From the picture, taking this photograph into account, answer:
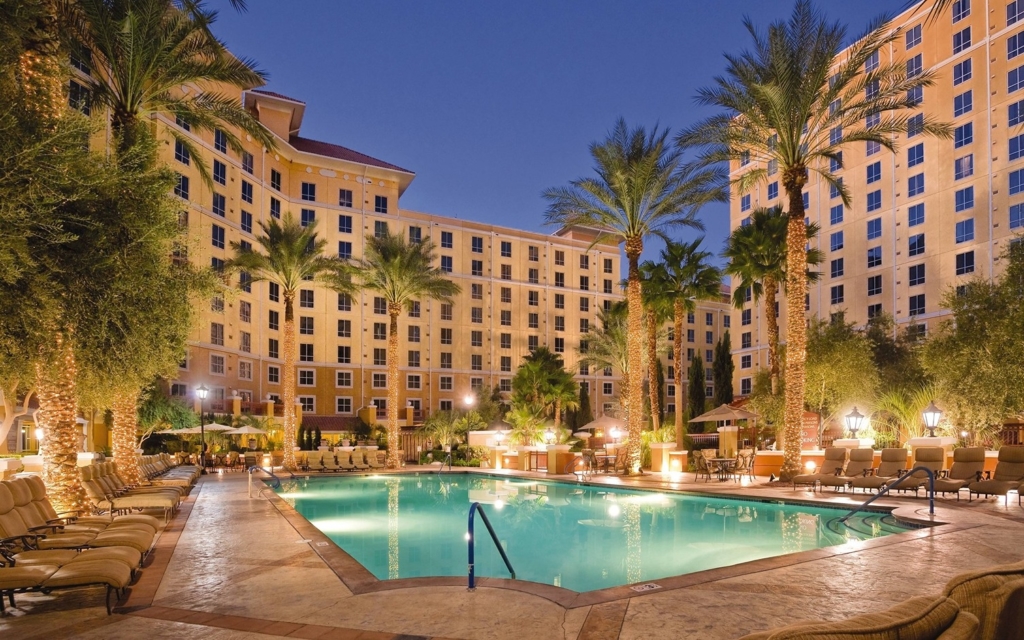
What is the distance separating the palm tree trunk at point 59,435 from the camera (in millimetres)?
11469

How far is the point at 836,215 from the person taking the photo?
56.7m

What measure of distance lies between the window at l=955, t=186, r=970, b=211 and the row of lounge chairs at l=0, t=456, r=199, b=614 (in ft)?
168

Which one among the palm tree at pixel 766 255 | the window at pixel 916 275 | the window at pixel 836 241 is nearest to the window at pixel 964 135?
the window at pixel 916 275

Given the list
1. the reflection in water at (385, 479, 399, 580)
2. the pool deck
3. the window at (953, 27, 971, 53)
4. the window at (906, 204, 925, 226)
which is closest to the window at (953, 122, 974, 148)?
the window at (906, 204, 925, 226)

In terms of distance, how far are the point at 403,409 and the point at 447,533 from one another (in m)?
45.7

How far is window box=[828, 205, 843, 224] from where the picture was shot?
56.3 metres

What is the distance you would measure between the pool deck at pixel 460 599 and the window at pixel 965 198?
→ 4371 centimetres

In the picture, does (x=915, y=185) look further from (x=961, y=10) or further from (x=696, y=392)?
(x=696, y=392)

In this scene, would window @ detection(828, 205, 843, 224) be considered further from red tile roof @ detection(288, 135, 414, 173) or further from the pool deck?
the pool deck

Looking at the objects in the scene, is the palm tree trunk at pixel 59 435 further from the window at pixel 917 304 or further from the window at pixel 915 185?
the window at pixel 915 185

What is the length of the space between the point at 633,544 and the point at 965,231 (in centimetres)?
4476

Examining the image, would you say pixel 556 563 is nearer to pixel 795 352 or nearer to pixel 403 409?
pixel 795 352

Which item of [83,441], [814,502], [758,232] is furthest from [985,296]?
[83,441]

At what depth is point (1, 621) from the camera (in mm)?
6316
